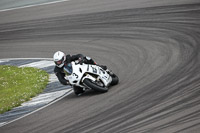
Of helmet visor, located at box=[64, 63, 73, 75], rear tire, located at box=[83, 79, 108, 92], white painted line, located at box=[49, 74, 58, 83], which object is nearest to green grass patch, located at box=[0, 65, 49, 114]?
white painted line, located at box=[49, 74, 58, 83]

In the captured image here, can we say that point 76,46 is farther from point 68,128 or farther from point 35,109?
point 68,128

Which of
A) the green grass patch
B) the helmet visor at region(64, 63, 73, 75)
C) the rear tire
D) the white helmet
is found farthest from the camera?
the green grass patch

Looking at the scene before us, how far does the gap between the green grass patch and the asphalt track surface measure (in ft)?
5.30

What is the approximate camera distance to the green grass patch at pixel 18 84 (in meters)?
13.4

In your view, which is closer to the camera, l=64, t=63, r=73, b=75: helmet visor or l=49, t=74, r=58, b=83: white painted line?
l=64, t=63, r=73, b=75: helmet visor

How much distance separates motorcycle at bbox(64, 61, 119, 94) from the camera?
1165 centimetres

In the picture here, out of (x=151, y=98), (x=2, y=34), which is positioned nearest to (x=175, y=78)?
(x=151, y=98)

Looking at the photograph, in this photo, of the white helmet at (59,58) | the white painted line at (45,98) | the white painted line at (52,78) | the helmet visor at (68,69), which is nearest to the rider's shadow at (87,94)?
the white painted line at (45,98)

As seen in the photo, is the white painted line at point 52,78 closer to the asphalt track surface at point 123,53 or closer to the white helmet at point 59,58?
the asphalt track surface at point 123,53

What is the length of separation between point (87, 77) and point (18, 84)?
14.4ft

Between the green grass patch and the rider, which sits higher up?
the rider

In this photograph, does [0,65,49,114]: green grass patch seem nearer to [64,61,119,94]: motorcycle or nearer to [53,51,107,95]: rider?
[53,51,107,95]: rider

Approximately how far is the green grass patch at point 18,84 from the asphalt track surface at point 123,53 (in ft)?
5.30

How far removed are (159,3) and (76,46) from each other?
448 centimetres
